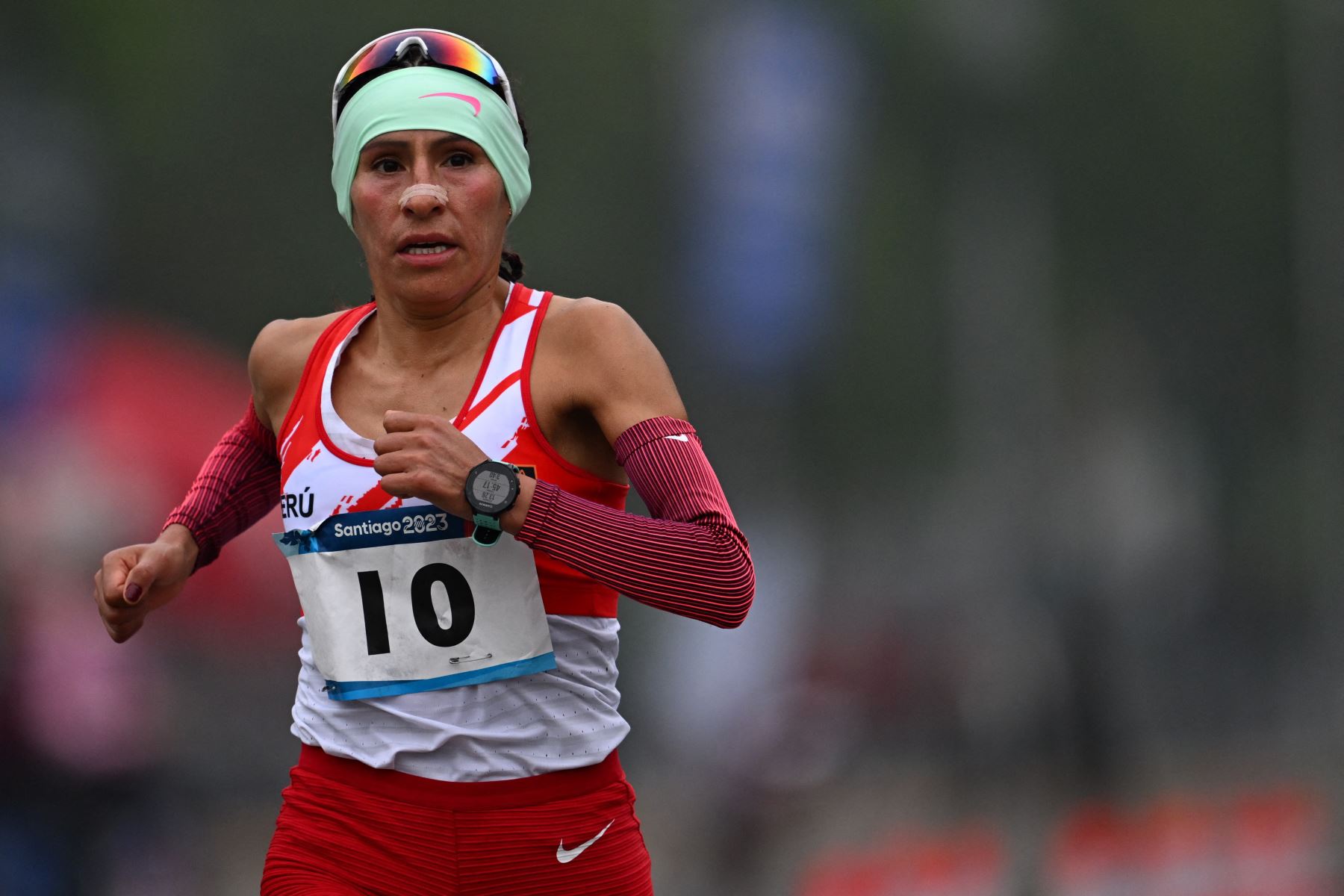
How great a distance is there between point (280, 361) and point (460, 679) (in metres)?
0.68

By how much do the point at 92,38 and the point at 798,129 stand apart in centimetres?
226

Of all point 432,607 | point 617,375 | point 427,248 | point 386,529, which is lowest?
point 432,607

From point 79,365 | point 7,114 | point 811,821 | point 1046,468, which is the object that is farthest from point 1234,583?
point 7,114

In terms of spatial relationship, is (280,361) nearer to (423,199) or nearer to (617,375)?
(423,199)

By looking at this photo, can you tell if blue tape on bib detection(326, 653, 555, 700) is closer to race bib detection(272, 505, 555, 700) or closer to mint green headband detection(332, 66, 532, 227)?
race bib detection(272, 505, 555, 700)

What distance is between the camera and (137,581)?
7.95ft

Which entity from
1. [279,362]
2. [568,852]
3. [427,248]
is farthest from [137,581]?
[568,852]

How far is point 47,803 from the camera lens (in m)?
4.25

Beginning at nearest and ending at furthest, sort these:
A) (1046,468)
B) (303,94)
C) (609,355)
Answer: (609,355)
(303,94)
(1046,468)

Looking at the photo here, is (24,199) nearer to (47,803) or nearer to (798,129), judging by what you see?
(47,803)

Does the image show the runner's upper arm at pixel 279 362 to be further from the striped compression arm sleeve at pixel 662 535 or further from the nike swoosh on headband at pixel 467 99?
the striped compression arm sleeve at pixel 662 535

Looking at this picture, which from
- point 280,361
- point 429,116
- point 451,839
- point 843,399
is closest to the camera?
point 451,839

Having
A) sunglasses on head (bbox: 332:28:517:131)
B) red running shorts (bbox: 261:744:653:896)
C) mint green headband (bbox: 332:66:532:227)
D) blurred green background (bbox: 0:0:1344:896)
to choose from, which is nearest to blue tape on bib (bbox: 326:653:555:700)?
red running shorts (bbox: 261:744:653:896)

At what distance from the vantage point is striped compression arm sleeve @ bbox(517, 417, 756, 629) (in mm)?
2107
